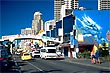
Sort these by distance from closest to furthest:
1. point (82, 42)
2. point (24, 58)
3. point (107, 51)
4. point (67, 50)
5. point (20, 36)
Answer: point (24, 58) < point (107, 51) < point (82, 42) < point (67, 50) < point (20, 36)

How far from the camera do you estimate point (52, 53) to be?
2324 inches

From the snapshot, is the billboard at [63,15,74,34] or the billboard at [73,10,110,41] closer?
the billboard at [73,10,110,41]

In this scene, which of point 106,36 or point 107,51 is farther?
point 106,36

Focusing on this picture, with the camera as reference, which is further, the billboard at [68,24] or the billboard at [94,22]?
the billboard at [68,24]

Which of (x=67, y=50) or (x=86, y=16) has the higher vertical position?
(x=86, y=16)

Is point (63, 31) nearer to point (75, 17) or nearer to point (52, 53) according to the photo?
point (75, 17)

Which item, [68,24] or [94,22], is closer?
[94,22]

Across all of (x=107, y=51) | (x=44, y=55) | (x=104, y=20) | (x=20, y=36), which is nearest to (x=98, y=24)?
(x=104, y=20)

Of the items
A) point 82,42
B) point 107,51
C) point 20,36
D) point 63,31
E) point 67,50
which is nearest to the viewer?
point 107,51

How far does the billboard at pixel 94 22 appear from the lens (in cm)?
7838

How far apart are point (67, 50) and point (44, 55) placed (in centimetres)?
3417

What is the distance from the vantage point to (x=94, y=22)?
7862cm

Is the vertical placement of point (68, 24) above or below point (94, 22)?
above

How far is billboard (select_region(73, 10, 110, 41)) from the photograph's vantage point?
257 ft
